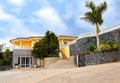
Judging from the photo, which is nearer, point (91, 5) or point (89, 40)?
point (91, 5)

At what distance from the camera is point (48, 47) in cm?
3766

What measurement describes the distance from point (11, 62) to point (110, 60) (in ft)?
70.9

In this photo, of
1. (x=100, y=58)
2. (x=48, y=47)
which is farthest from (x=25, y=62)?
(x=100, y=58)

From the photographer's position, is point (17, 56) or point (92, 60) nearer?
point (92, 60)

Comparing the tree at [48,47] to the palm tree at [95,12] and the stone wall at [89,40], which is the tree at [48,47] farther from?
the palm tree at [95,12]

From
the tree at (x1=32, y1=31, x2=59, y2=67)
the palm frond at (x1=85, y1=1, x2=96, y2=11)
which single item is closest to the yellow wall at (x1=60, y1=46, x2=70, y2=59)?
the tree at (x1=32, y1=31, x2=59, y2=67)

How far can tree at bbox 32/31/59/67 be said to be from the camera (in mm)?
37719

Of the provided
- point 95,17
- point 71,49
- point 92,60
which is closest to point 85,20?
point 95,17

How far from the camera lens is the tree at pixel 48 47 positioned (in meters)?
37.7

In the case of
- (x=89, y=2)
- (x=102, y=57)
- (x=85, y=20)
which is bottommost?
(x=102, y=57)

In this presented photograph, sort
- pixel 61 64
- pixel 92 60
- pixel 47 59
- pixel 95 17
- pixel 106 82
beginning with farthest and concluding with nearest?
pixel 47 59 → pixel 61 64 → pixel 95 17 → pixel 92 60 → pixel 106 82

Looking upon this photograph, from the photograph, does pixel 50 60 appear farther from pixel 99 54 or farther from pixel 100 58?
pixel 100 58

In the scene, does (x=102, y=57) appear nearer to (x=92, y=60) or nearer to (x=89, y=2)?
(x=92, y=60)

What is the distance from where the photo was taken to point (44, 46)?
37875 mm
